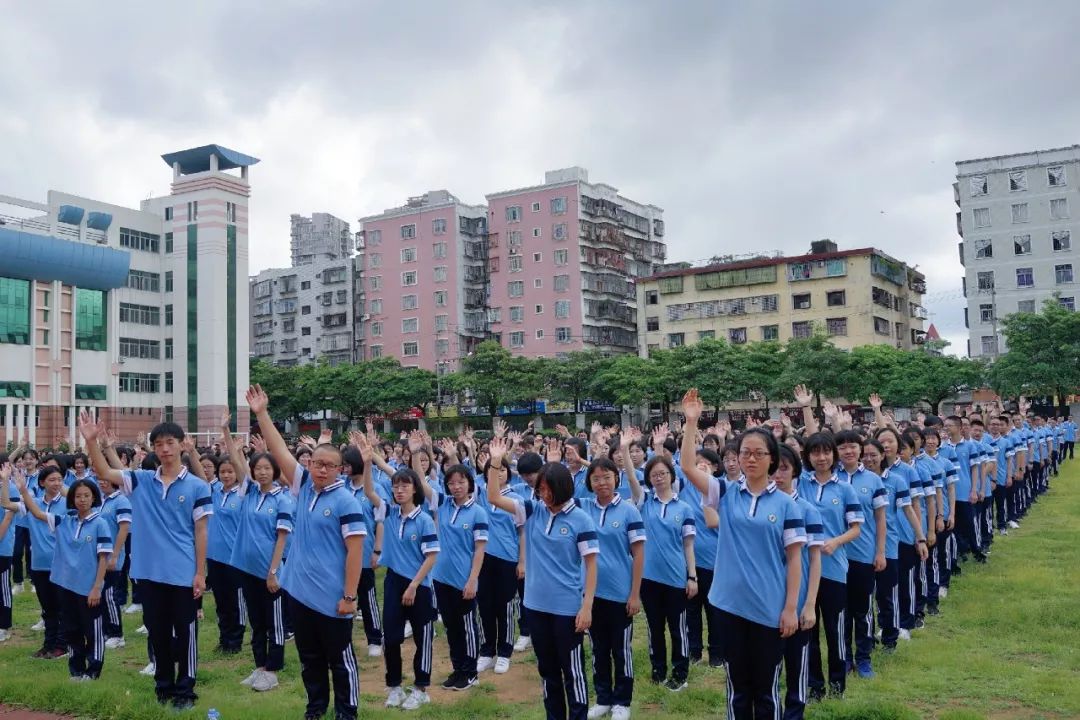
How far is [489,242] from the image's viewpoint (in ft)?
193

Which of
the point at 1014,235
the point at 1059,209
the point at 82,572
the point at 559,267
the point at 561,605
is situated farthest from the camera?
the point at 559,267

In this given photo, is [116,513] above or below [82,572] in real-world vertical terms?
above

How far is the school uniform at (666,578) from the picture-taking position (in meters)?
6.74

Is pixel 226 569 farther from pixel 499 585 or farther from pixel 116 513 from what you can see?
pixel 499 585

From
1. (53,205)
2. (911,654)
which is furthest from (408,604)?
(53,205)

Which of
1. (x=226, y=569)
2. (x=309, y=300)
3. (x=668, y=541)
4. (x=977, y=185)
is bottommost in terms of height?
(x=226, y=569)

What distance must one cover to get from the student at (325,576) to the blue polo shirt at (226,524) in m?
2.57

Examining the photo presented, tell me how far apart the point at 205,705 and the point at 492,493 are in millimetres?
2645

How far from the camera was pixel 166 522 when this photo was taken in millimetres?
6426

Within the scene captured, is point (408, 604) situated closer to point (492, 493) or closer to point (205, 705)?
point (492, 493)

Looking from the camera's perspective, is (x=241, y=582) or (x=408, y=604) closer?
(x=408, y=604)

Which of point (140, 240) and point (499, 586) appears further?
point (140, 240)

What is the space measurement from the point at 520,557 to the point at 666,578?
4.19 ft

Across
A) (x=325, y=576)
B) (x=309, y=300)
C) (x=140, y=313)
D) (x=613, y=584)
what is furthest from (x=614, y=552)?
(x=309, y=300)
